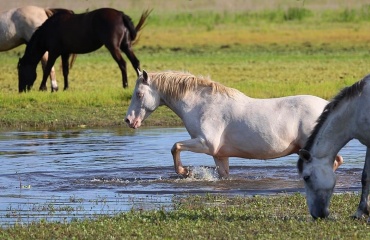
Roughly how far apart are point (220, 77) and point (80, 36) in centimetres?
357

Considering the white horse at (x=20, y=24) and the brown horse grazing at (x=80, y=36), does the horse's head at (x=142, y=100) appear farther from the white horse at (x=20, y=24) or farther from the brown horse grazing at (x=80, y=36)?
the white horse at (x=20, y=24)

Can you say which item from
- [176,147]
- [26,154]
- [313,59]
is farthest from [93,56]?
[176,147]

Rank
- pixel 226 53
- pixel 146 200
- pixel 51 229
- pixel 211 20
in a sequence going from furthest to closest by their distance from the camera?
pixel 211 20 < pixel 226 53 < pixel 146 200 < pixel 51 229

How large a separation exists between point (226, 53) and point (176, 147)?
2008 cm

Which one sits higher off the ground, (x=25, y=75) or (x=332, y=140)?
(x=332, y=140)

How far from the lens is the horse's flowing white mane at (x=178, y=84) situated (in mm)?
11273

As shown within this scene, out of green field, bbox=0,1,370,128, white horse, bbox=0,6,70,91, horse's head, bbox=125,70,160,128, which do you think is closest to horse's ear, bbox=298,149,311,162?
horse's head, bbox=125,70,160,128

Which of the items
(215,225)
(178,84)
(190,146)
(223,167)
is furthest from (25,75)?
(215,225)

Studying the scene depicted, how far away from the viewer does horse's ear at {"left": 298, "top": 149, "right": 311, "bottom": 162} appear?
8438 millimetres

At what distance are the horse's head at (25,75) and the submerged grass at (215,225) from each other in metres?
11.3

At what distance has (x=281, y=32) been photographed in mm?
37188

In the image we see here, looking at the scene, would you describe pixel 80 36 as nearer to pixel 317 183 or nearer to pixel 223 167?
pixel 223 167

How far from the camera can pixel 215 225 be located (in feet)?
26.8

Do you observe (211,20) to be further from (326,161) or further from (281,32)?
(326,161)
